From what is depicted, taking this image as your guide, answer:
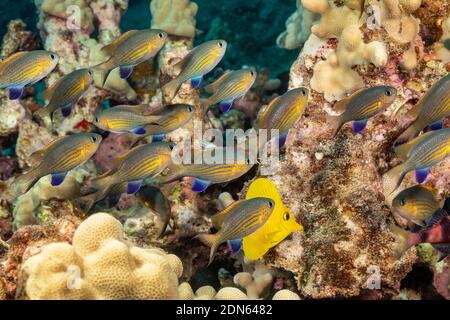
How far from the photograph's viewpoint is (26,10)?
1866 centimetres

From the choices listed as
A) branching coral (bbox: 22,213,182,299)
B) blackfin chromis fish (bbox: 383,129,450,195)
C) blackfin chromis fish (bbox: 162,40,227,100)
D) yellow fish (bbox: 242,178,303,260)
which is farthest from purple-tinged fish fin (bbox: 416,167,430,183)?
blackfin chromis fish (bbox: 162,40,227,100)

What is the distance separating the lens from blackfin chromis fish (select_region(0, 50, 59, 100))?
3.46 metres

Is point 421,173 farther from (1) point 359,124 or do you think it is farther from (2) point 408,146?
(1) point 359,124

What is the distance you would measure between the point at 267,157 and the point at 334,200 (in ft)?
3.10

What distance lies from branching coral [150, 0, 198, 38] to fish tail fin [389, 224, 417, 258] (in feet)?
13.4

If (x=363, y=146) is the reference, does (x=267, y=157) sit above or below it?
below

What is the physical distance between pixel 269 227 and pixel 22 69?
2493 millimetres

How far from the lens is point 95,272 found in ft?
7.93

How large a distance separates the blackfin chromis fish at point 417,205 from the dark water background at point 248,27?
15.4 meters

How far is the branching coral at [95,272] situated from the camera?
7.67 ft

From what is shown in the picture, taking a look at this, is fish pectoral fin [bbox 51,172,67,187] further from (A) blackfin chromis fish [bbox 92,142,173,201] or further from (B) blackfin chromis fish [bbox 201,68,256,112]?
(B) blackfin chromis fish [bbox 201,68,256,112]

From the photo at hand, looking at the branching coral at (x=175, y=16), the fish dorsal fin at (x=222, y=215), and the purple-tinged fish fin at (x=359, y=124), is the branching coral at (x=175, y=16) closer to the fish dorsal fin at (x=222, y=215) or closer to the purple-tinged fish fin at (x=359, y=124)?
the purple-tinged fish fin at (x=359, y=124)
